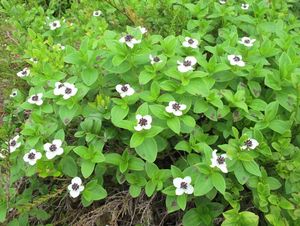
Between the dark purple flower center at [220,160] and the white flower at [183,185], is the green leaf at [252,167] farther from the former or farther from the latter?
the white flower at [183,185]

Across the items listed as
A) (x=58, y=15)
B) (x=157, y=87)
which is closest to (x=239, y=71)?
(x=157, y=87)

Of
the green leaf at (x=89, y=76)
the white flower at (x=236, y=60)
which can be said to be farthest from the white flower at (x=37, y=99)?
the white flower at (x=236, y=60)

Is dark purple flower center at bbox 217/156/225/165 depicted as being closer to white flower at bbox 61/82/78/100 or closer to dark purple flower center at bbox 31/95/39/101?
white flower at bbox 61/82/78/100

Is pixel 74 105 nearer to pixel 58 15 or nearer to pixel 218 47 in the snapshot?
pixel 218 47

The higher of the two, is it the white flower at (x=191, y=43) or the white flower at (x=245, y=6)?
the white flower at (x=191, y=43)

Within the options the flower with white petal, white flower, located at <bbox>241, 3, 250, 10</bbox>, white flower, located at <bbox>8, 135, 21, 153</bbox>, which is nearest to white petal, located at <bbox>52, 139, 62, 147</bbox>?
white flower, located at <bbox>8, 135, 21, 153</bbox>

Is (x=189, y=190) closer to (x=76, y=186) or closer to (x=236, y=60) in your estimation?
(x=76, y=186)

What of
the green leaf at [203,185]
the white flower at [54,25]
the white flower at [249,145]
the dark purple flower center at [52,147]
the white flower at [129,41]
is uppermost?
the white flower at [129,41]

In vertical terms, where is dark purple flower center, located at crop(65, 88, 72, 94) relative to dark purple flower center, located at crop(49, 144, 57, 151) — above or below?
above
